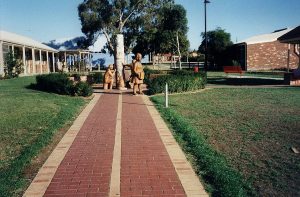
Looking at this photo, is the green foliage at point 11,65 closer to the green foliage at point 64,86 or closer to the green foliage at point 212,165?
the green foliage at point 64,86

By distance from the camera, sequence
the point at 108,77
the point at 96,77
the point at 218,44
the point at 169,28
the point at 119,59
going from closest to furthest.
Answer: the point at 108,77 → the point at 119,59 → the point at 96,77 → the point at 218,44 → the point at 169,28

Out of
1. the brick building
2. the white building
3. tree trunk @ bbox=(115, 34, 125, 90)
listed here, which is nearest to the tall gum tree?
the white building

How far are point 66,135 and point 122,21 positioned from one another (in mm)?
37806

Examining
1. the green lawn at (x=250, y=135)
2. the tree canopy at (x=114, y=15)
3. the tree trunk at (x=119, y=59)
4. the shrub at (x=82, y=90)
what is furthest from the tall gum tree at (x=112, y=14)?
the green lawn at (x=250, y=135)

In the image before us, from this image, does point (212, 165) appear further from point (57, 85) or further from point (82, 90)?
point (57, 85)

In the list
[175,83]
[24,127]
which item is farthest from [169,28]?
[24,127]

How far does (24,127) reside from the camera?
28.6 feet

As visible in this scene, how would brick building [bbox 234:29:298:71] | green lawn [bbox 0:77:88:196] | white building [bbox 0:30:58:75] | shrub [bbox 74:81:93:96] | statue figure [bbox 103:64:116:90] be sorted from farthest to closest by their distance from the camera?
brick building [bbox 234:29:298:71] < white building [bbox 0:30:58:75] < statue figure [bbox 103:64:116:90] < shrub [bbox 74:81:93:96] < green lawn [bbox 0:77:88:196]

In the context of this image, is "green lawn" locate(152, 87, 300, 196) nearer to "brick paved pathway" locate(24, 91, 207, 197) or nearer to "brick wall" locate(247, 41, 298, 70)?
"brick paved pathway" locate(24, 91, 207, 197)

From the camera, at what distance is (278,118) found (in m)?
9.62

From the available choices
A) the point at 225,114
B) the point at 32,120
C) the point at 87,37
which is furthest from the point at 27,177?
the point at 87,37

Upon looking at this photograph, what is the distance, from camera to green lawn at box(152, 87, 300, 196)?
5.23 meters

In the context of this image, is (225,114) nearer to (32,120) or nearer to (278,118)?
(278,118)

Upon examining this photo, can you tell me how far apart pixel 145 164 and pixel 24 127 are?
420cm
